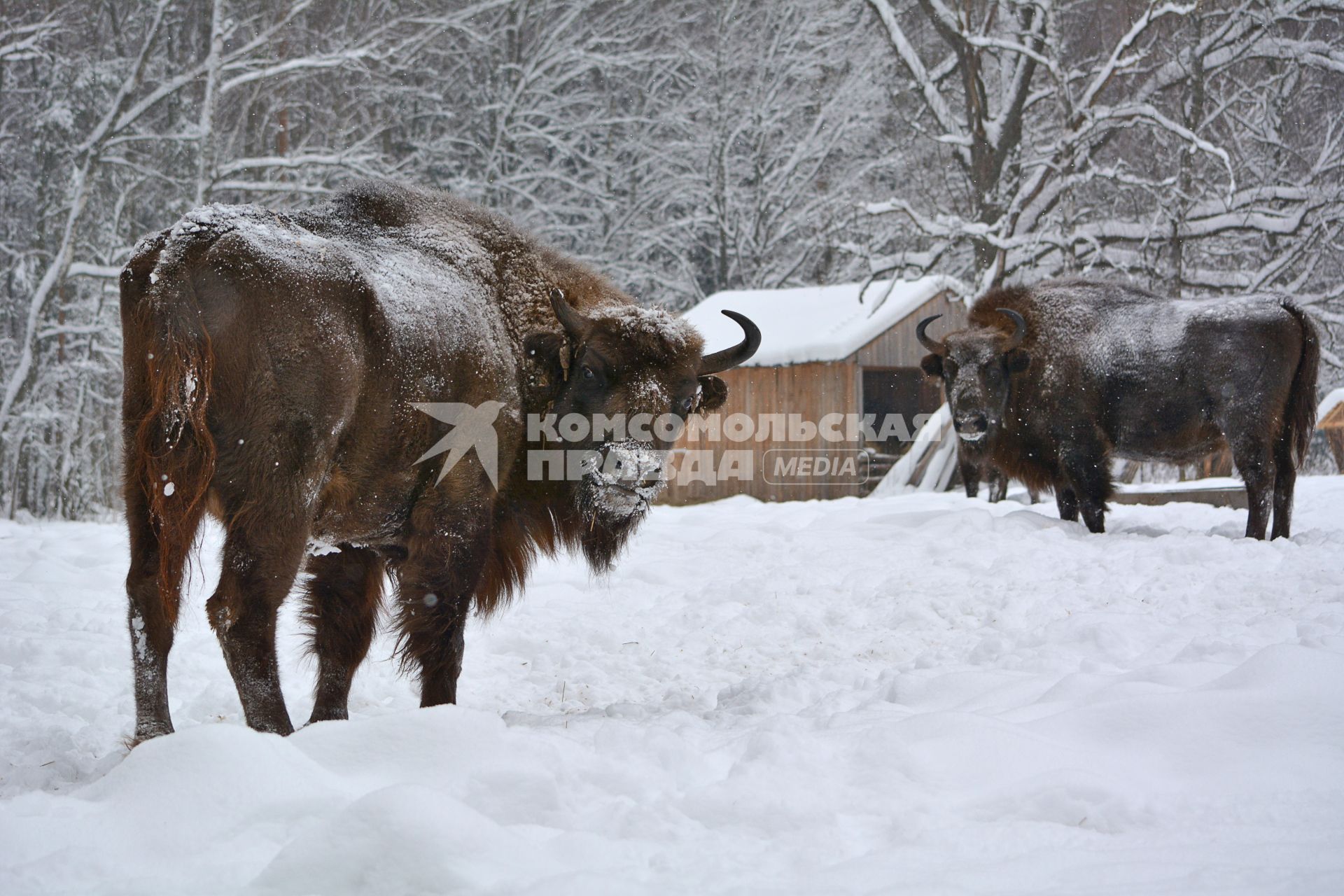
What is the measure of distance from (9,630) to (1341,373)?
18.7m

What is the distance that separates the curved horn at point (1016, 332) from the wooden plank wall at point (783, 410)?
6357mm

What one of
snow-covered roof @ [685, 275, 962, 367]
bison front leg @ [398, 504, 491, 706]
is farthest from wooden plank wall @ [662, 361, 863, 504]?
bison front leg @ [398, 504, 491, 706]

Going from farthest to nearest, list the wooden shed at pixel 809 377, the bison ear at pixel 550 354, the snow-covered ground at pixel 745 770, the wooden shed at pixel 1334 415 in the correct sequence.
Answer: the wooden shed at pixel 809 377 → the wooden shed at pixel 1334 415 → the bison ear at pixel 550 354 → the snow-covered ground at pixel 745 770

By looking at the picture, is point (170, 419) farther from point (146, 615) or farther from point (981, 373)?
point (981, 373)

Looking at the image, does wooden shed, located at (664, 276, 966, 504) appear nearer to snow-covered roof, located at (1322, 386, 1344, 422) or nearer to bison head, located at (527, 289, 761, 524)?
snow-covered roof, located at (1322, 386, 1344, 422)

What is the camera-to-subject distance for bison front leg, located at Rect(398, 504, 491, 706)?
3973mm

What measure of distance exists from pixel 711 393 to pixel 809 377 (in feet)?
34.8

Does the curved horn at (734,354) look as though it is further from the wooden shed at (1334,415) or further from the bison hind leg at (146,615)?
the wooden shed at (1334,415)

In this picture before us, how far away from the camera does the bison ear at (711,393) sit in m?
5.09

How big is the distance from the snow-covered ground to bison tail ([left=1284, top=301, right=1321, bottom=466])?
335 centimetres

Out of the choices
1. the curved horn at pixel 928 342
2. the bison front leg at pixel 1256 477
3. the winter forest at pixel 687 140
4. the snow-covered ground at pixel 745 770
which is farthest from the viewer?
the winter forest at pixel 687 140
